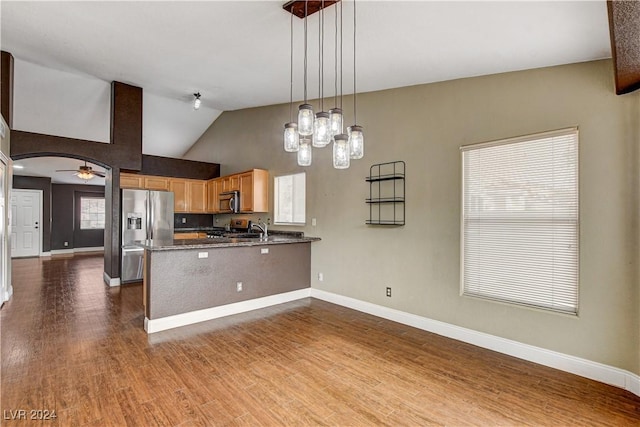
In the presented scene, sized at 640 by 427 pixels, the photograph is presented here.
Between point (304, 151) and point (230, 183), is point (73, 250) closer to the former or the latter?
point (230, 183)

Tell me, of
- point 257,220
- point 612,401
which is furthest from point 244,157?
point 612,401

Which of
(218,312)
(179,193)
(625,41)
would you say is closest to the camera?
(625,41)

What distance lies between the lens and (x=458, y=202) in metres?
3.34

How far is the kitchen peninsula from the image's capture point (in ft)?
11.6

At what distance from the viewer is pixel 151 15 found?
2.73 meters

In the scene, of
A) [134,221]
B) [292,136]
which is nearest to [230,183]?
[134,221]

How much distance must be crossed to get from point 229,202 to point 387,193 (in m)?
3.63

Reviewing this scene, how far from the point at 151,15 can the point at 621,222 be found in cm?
417

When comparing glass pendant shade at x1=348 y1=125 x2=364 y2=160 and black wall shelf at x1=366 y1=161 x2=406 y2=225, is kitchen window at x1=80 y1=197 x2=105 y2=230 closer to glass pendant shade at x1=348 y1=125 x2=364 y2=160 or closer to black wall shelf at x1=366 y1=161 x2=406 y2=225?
black wall shelf at x1=366 y1=161 x2=406 y2=225

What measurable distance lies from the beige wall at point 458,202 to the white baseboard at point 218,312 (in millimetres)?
563

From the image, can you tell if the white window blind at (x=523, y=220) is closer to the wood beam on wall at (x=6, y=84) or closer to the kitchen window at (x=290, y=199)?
the kitchen window at (x=290, y=199)

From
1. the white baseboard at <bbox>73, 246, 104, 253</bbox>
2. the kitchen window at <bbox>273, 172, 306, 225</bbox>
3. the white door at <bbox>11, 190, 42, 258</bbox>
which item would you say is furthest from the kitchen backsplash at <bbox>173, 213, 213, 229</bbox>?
the white baseboard at <bbox>73, 246, 104, 253</bbox>

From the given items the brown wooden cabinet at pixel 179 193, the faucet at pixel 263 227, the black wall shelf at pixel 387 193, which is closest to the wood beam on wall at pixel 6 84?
the brown wooden cabinet at pixel 179 193

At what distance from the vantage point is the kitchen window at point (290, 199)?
5.38 meters
